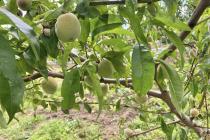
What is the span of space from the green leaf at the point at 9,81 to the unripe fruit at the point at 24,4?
35 cm

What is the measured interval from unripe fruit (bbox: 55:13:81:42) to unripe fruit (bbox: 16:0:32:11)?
14cm

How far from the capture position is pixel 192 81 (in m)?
1.37

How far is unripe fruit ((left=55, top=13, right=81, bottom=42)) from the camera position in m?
0.77

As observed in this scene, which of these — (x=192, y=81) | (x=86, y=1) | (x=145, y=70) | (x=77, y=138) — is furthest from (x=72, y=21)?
(x=77, y=138)

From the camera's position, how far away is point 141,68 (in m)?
0.75

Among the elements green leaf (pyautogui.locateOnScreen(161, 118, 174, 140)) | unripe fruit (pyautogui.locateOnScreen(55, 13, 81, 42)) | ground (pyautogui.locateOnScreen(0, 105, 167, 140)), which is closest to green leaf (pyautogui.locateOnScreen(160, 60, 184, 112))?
unripe fruit (pyautogui.locateOnScreen(55, 13, 81, 42))

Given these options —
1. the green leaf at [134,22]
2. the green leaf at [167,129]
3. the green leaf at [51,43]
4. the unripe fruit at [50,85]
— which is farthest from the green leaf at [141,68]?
the green leaf at [167,129]

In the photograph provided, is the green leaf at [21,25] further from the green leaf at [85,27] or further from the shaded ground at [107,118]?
the shaded ground at [107,118]

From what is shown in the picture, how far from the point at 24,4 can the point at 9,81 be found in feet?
1.29

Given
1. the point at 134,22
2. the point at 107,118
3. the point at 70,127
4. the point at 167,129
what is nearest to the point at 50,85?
the point at 167,129

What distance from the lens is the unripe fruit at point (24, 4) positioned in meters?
0.89

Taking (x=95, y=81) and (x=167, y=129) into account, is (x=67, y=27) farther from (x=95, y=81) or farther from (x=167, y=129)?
(x=167, y=129)

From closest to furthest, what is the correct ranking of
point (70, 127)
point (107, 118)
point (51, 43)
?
point (51, 43), point (70, 127), point (107, 118)

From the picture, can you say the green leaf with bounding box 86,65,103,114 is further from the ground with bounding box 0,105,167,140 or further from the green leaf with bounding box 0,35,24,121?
the ground with bounding box 0,105,167,140
